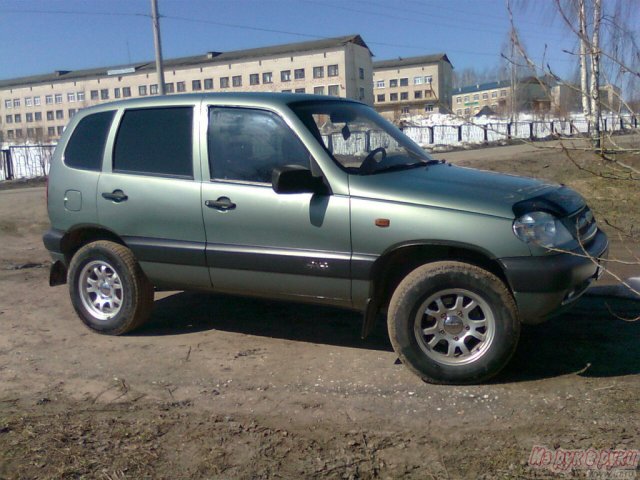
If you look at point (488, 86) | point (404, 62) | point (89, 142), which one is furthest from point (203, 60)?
point (89, 142)

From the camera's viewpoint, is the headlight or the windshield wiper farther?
the windshield wiper

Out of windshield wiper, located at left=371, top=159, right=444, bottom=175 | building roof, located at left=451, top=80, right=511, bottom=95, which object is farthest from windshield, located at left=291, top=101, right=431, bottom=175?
building roof, located at left=451, top=80, right=511, bottom=95

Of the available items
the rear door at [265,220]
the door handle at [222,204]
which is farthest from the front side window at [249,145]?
the door handle at [222,204]

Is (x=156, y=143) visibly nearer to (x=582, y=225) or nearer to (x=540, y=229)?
(x=540, y=229)

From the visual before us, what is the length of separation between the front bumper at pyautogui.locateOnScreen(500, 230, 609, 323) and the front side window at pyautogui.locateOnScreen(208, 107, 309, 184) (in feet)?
5.27

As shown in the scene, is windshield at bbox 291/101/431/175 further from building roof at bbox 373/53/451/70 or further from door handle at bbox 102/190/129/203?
building roof at bbox 373/53/451/70

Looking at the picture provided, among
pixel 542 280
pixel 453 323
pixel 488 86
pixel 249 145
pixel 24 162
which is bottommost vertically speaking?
pixel 453 323

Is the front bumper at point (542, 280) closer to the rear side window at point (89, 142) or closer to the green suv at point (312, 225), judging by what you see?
the green suv at point (312, 225)

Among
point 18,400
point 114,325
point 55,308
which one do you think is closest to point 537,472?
point 18,400

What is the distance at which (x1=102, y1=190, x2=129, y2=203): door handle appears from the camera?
521 centimetres

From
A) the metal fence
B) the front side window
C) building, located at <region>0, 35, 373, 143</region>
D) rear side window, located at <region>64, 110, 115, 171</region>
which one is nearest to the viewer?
the front side window

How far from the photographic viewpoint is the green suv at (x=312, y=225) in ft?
13.5

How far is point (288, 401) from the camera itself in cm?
411

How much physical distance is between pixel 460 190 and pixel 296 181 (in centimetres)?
108
